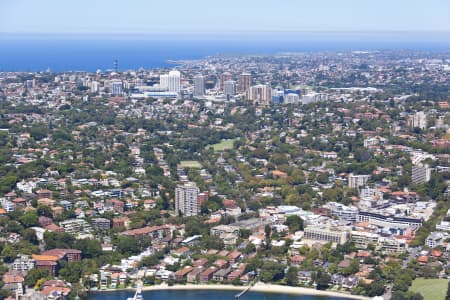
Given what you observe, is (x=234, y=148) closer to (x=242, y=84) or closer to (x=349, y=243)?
(x=349, y=243)

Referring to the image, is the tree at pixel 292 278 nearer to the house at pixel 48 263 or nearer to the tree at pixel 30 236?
the house at pixel 48 263

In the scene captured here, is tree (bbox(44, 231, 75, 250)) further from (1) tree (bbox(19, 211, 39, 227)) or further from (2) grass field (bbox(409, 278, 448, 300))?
(2) grass field (bbox(409, 278, 448, 300))

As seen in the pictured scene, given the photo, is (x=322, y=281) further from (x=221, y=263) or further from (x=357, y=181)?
(x=357, y=181)

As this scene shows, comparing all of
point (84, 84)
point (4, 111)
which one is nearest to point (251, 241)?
point (4, 111)

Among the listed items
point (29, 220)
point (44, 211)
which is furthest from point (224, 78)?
point (29, 220)

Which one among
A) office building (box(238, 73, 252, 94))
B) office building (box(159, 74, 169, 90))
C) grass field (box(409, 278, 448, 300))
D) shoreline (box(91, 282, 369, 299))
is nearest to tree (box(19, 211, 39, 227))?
shoreline (box(91, 282, 369, 299))

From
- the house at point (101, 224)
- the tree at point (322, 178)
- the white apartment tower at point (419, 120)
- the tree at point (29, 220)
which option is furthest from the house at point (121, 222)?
the white apartment tower at point (419, 120)
